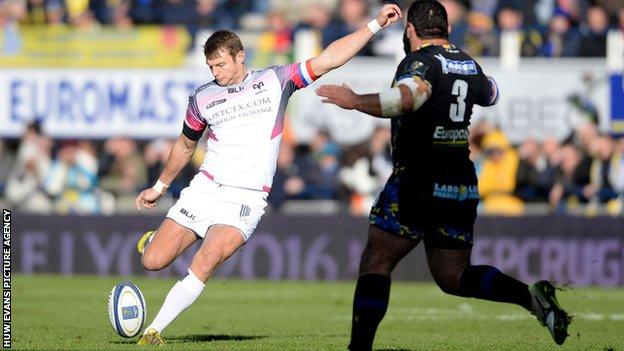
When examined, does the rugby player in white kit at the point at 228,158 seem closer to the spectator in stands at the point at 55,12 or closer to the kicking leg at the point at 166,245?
the kicking leg at the point at 166,245

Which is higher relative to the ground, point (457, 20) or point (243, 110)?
point (457, 20)

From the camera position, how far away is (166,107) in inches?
886

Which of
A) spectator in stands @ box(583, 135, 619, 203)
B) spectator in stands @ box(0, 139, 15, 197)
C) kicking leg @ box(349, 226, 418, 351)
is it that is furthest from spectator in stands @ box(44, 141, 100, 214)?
kicking leg @ box(349, 226, 418, 351)

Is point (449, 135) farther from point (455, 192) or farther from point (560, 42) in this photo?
point (560, 42)

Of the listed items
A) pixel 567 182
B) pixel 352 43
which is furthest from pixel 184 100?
pixel 352 43

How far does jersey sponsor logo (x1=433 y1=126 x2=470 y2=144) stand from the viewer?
9.45 metres

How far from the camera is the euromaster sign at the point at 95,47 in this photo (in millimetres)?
22625

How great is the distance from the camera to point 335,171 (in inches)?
845

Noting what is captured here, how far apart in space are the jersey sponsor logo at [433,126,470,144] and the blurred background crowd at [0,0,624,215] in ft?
35.6

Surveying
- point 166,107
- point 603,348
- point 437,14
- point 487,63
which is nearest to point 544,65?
point 487,63

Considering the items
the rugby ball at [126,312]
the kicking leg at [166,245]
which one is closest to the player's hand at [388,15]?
the kicking leg at [166,245]

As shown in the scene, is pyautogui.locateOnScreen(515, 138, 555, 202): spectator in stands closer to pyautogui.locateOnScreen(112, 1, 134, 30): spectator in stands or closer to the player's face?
pyautogui.locateOnScreen(112, 1, 134, 30): spectator in stands

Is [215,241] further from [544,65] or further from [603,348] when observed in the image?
[544,65]

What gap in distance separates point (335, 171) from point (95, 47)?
15.4 feet
